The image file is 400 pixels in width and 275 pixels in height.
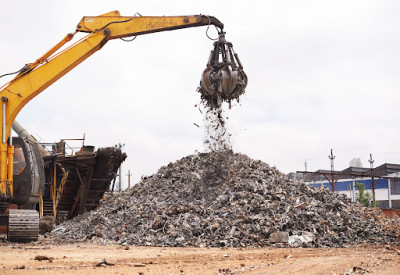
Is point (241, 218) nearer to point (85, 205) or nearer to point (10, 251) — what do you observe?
point (10, 251)

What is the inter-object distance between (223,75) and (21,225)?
630cm

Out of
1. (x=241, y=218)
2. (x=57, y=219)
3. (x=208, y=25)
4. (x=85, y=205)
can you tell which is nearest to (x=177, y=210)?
(x=241, y=218)

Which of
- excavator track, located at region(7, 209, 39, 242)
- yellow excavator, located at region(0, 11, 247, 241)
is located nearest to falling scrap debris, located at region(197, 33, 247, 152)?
yellow excavator, located at region(0, 11, 247, 241)

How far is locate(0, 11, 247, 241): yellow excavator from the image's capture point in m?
11.1

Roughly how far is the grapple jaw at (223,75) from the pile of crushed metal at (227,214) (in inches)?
130

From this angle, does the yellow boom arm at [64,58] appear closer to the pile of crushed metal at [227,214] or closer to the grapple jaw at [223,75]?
the grapple jaw at [223,75]

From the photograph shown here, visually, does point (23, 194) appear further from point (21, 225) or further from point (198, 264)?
point (198, 264)

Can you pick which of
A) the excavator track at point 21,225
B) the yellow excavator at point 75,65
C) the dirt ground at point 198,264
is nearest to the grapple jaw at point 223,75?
the yellow excavator at point 75,65

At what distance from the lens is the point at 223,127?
47.8 ft

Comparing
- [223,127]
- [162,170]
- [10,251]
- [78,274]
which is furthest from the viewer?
[162,170]

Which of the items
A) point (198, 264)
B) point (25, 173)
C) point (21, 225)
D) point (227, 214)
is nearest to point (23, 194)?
point (25, 173)

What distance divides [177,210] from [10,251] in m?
5.03

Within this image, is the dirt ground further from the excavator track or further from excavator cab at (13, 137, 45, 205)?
excavator cab at (13, 137, 45, 205)

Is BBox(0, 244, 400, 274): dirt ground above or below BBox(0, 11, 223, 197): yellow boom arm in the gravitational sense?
below
